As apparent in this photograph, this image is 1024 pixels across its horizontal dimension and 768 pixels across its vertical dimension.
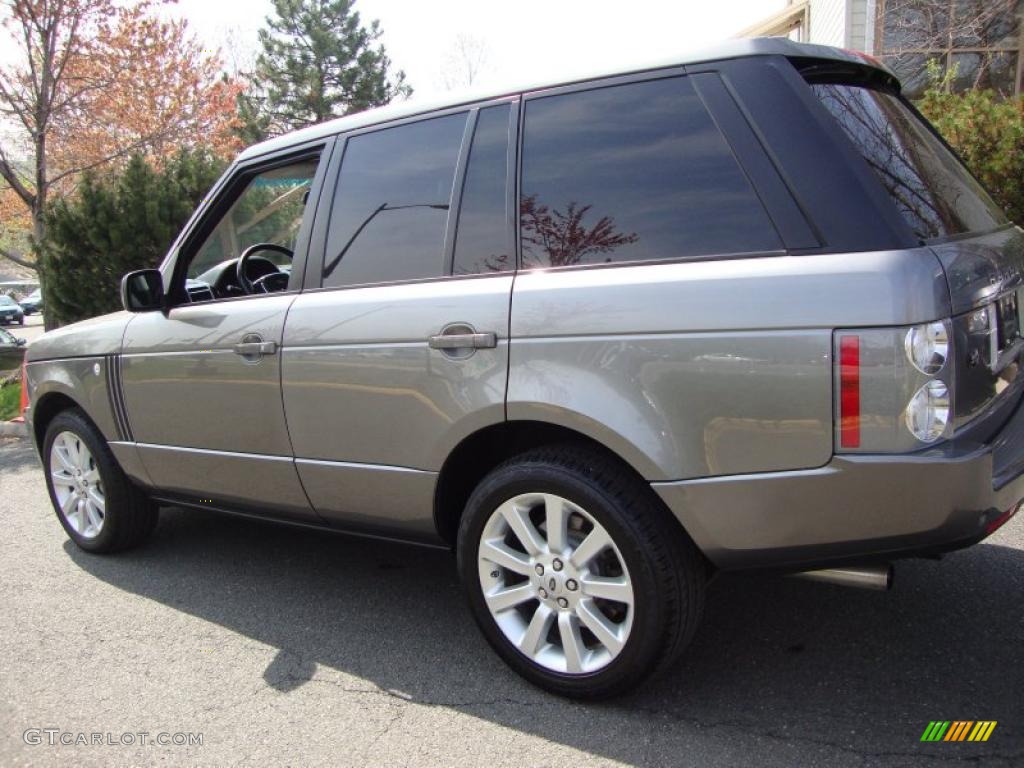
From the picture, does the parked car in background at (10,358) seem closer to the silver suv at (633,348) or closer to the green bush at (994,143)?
the silver suv at (633,348)

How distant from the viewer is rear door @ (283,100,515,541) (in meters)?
2.67

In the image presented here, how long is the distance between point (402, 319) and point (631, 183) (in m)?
0.88

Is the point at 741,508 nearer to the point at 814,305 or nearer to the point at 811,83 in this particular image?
the point at 814,305

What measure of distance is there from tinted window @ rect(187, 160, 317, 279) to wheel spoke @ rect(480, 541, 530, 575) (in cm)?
152

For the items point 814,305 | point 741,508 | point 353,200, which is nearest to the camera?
point 814,305

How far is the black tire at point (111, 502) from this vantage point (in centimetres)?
406

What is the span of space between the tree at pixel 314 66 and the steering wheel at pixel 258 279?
92.6ft

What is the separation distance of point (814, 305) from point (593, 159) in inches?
33.6

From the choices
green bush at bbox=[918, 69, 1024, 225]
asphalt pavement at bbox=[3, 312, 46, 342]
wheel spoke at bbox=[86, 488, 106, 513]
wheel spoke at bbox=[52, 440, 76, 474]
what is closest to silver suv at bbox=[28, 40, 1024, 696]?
wheel spoke at bbox=[86, 488, 106, 513]

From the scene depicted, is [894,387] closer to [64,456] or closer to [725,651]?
[725,651]

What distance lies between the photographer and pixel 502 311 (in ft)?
8.46

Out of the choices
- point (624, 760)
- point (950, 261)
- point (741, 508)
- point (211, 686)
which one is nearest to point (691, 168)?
point (950, 261)

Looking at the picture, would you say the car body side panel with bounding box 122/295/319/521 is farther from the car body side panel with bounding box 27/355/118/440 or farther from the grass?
the grass

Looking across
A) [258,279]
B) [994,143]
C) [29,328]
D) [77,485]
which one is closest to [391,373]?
[258,279]
